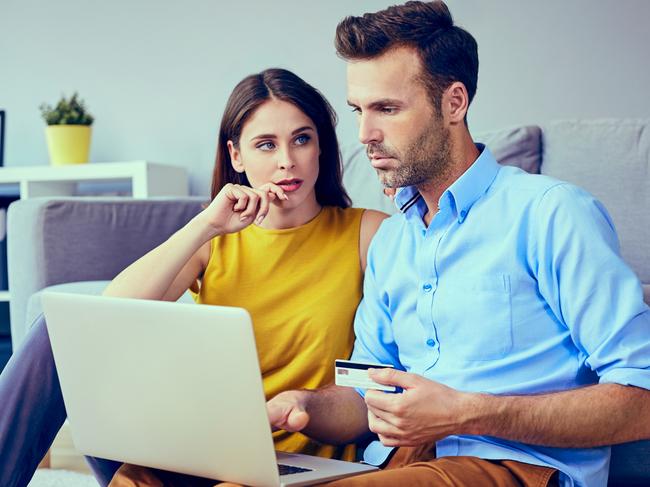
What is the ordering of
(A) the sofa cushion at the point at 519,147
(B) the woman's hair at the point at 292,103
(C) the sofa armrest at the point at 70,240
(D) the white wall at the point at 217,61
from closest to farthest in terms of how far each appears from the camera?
(B) the woman's hair at the point at 292,103 → (A) the sofa cushion at the point at 519,147 → (C) the sofa armrest at the point at 70,240 → (D) the white wall at the point at 217,61

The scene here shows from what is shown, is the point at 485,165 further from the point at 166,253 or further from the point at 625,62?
the point at 625,62

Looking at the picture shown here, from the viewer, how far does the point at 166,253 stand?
4.97 feet

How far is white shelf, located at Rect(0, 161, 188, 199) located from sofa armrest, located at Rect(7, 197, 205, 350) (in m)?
0.72

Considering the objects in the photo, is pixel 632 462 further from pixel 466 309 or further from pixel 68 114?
pixel 68 114

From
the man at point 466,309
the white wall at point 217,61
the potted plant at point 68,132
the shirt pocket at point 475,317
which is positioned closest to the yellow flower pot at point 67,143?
the potted plant at point 68,132

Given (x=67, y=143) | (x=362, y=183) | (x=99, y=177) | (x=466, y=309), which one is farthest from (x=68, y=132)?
(x=466, y=309)

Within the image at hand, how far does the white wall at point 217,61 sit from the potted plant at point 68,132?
7.7 inches

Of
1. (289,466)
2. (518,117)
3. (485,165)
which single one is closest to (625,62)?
(518,117)

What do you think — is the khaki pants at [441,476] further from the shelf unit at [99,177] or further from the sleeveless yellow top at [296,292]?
the shelf unit at [99,177]

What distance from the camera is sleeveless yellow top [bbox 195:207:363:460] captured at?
4.85ft

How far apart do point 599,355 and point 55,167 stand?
2612mm

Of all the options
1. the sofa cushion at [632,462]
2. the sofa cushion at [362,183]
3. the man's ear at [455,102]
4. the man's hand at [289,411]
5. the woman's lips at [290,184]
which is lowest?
the sofa cushion at [632,462]

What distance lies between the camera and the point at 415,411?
3.55ft

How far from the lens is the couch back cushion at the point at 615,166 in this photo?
6.46 feet
